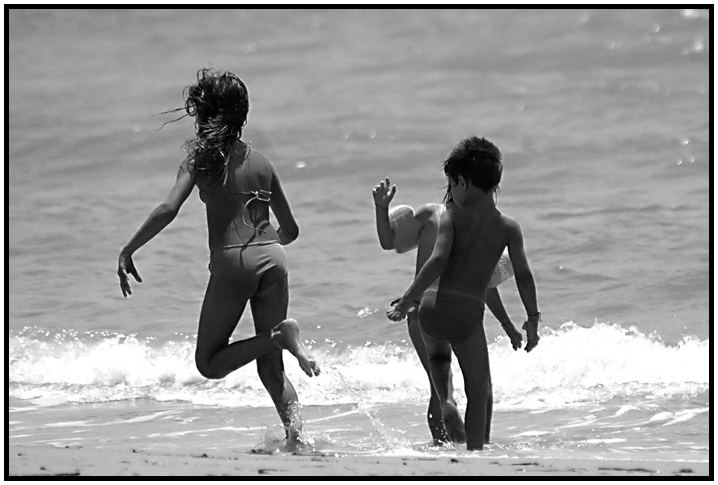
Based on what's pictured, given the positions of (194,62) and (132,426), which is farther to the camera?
(194,62)

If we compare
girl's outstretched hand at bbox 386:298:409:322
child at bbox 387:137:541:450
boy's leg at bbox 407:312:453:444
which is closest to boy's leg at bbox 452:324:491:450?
child at bbox 387:137:541:450

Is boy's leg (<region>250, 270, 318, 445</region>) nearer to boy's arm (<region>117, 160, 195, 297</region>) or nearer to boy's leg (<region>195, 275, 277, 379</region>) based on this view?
boy's leg (<region>195, 275, 277, 379</region>)

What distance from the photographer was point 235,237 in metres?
5.57

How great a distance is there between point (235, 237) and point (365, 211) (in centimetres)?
773

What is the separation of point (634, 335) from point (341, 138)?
7.34 meters

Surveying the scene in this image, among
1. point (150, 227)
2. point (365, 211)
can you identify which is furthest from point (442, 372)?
point (365, 211)

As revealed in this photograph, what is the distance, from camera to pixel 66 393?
8.65 m

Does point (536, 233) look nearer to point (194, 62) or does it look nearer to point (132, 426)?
point (132, 426)

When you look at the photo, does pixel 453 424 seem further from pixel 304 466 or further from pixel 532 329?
pixel 304 466

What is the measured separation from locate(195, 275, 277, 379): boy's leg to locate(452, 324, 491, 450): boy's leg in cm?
87

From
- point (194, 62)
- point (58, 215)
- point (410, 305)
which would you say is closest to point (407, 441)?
point (410, 305)

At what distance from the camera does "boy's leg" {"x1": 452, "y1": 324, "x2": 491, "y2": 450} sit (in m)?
5.48

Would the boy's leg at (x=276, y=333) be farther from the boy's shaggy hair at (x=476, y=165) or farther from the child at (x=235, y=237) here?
the boy's shaggy hair at (x=476, y=165)

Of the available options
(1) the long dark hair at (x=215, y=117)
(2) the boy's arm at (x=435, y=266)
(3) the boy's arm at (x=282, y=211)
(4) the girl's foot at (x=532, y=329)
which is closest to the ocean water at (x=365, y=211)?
(4) the girl's foot at (x=532, y=329)
